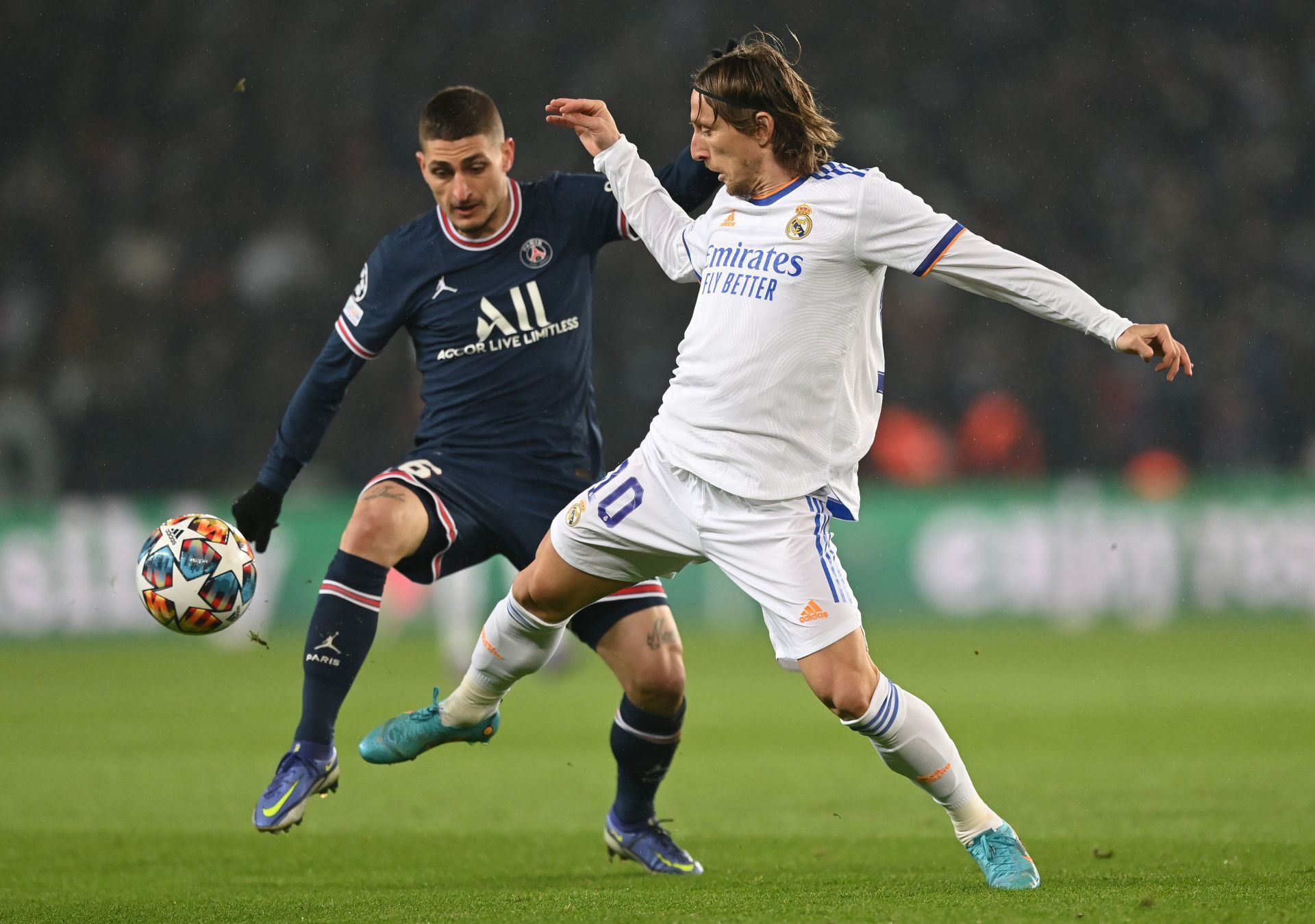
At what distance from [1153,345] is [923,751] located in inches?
48.8

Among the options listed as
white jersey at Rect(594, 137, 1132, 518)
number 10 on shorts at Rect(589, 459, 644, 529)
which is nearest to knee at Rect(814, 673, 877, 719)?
white jersey at Rect(594, 137, 1132, 518)

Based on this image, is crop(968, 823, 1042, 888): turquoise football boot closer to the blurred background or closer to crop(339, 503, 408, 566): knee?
crop(339, 503, 408, 566): knee

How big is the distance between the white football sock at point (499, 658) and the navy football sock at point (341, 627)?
1.08 ft

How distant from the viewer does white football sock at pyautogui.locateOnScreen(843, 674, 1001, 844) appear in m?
4.47

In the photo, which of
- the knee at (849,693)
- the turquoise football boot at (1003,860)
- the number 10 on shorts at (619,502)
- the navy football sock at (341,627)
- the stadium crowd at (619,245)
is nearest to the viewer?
the knee at (849,693)

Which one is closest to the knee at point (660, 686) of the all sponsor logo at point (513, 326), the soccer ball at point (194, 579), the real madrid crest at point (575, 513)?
the real madrid crest at point (575, 513)

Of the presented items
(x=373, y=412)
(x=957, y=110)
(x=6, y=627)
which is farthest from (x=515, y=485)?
(x=957, y=110)

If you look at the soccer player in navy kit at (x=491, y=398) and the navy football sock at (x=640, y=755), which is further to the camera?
the navy football sock at (x=640, y=755)

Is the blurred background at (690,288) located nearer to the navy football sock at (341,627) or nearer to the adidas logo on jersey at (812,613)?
the navy football sock at (341,627)

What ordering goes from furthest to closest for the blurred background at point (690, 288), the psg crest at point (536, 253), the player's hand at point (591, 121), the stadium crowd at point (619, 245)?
the stadium crowd at point (619, 245) → the blurred background at point (690, 288) → the psg crest at point (536, 253) → the player's hand at point (591, 121)

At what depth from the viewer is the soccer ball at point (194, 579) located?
516 cm

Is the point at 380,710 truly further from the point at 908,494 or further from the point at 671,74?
the point at 671,74

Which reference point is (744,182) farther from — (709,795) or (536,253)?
(709,795)

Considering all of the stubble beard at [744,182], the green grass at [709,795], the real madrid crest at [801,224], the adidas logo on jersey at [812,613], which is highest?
the stubble beard at [744,182]
